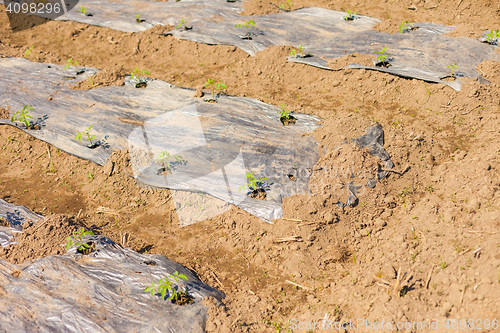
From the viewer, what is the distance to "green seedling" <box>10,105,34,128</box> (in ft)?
18.2

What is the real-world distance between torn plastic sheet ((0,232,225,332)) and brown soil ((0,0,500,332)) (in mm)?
296

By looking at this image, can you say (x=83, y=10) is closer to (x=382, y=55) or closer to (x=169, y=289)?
(x=382, y=55)

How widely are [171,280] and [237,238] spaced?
117 cm

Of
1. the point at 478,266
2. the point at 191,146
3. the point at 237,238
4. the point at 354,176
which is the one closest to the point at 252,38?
the point at 191,146

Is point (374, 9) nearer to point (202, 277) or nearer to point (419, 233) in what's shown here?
point (419, 233)

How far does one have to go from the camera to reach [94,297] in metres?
3.32

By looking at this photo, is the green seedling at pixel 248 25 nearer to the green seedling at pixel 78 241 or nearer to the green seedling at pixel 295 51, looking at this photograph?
the green seedling at pixel 295 51

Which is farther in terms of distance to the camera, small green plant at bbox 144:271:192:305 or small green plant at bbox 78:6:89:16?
small green plant at bbox 78:6:89:16

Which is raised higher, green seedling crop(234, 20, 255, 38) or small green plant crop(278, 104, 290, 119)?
green seedling crop(234, 20, 255, 38)

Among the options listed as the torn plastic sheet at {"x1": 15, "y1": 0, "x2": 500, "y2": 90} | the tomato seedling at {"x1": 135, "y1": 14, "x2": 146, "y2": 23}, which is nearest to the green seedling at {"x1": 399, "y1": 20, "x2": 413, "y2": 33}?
the torn plastic sheet at {"x1": 15, "y1": 0, "x2": 500, "y2": 90}

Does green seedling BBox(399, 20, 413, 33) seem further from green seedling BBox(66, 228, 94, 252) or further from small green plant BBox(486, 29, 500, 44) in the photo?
green seedling BBox(66, 228, 94, 252)

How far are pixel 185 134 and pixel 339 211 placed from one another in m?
2.68

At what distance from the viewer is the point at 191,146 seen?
5.15 metres

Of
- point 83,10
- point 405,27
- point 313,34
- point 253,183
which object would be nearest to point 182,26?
point 83,10
